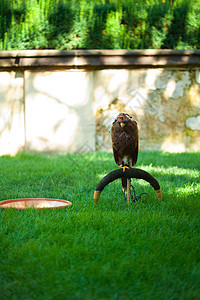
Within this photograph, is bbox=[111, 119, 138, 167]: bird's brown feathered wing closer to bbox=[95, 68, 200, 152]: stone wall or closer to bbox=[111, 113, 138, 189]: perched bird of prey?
bbox=[111, 113, 138, 189]: perched bird of prey

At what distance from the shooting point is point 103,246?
195 centimetres

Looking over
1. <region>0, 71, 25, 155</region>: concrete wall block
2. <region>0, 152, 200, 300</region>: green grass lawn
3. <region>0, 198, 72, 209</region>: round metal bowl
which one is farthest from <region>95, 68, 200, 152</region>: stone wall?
<region>0, 198, 72, 209</region>: round metal bowl

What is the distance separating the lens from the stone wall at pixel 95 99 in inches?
243

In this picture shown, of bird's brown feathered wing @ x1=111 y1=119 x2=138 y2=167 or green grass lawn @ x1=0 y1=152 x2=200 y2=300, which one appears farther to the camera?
bird's brown feathered wing @ x1=111 y1=119 x2=138 y2=167

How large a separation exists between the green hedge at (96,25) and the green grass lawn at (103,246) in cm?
410

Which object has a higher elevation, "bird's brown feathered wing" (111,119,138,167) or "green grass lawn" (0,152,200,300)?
"bird's brown feathered wing" (111,119,138,167)

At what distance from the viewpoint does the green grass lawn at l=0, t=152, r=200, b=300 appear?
1.52 m

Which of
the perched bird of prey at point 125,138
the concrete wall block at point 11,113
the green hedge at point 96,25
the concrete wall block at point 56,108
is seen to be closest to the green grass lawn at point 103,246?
the perched bird of prey at point 125,138

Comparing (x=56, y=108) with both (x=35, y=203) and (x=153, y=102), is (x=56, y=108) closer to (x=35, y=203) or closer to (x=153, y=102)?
(x=153, y=102)

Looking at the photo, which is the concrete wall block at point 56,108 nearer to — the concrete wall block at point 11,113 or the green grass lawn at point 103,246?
the concrete wall block at point 11,113

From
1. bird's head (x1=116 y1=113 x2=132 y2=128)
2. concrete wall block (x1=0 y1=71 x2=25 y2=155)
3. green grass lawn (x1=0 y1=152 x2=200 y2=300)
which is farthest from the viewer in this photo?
concrete wall block (x1=0 y1=71 x2=25 y2=155)

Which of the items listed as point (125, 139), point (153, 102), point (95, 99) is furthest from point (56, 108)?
point (125, 139)

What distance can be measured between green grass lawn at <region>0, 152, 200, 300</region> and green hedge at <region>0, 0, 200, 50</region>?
410 cm

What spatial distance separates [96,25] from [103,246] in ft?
19.1
